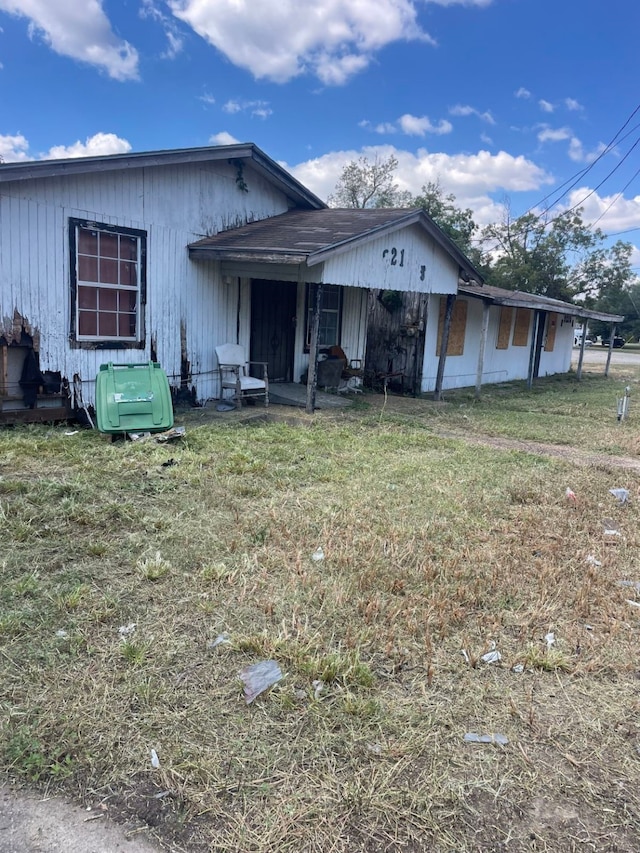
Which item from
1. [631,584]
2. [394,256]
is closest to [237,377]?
[394,256]

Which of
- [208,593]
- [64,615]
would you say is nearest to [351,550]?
[208,593]

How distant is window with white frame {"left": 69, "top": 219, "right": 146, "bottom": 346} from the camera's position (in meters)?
8.09

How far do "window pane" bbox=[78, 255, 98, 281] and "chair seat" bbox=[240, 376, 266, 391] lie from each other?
272 centimetres

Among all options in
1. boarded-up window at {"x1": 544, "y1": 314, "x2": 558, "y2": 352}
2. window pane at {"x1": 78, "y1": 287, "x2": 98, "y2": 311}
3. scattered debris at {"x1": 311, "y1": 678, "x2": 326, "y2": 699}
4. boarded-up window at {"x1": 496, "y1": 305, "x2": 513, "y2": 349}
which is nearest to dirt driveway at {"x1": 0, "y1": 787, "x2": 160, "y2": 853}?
scattered debris at {"x1": 311, "y1": 678, "x2": 326, "y2": 699}

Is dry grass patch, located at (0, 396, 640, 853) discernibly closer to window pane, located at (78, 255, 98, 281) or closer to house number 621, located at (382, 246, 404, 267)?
window pane, located at (78, 255, 98, 281)

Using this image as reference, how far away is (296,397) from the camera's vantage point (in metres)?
10.6

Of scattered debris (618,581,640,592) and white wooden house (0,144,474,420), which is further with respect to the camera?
white wooden house (0,144,474,420)

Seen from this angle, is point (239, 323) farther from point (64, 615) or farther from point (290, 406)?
point (64, 615)

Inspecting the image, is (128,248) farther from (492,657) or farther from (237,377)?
(492,657)

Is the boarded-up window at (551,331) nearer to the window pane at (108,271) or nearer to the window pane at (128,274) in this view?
the window pane at (128,274)

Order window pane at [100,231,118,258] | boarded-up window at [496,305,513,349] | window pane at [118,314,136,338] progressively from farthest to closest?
1. boarded-up window at [496,305,513,349]
2. window pane at [118,314,136,338]
3. window pane at [100,231,118,258]

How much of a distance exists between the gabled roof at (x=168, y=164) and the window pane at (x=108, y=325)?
1834 millimetres

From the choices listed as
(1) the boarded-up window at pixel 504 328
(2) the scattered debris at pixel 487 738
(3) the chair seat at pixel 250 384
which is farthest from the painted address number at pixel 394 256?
(2) the scattered debris at pixel 487 738

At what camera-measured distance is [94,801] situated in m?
2.24
